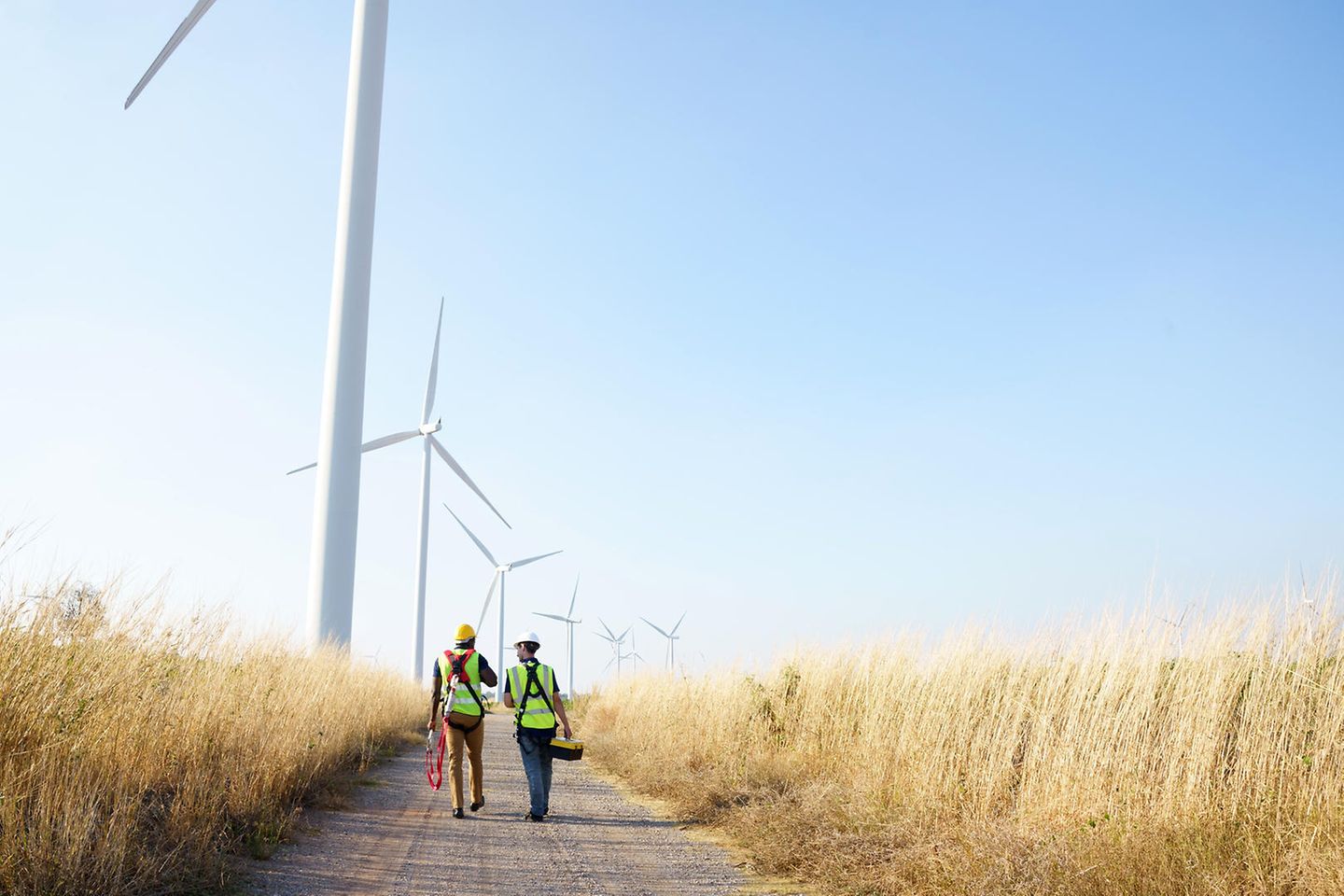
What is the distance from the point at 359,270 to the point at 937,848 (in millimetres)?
18967

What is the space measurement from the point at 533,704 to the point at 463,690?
0.91m

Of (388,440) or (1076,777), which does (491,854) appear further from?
(388,440)

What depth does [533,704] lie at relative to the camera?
460 inches

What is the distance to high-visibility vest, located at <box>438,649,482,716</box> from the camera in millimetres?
11734

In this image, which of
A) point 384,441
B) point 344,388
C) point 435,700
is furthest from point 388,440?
point 435,700

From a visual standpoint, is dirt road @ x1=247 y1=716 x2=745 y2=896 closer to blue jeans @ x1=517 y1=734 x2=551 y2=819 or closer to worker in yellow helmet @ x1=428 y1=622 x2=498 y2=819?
blue jeans @ x1=517 y1=734 x2=551 y2=819

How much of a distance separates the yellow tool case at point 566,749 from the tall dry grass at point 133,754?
2.97 metres

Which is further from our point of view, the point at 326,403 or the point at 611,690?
the point at 611,690

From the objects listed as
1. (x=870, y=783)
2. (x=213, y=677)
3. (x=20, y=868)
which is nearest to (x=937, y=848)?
(x=870, y=783)

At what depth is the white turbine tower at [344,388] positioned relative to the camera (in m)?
21.8

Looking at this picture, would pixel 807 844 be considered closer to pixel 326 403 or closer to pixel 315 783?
pixel 315 783

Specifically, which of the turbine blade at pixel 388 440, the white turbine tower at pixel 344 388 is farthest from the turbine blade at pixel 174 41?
the turbine blade at pixel 388 440

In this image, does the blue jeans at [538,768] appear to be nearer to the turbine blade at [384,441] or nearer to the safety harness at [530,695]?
the safety harness at [530,695]

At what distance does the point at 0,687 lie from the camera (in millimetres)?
6473
